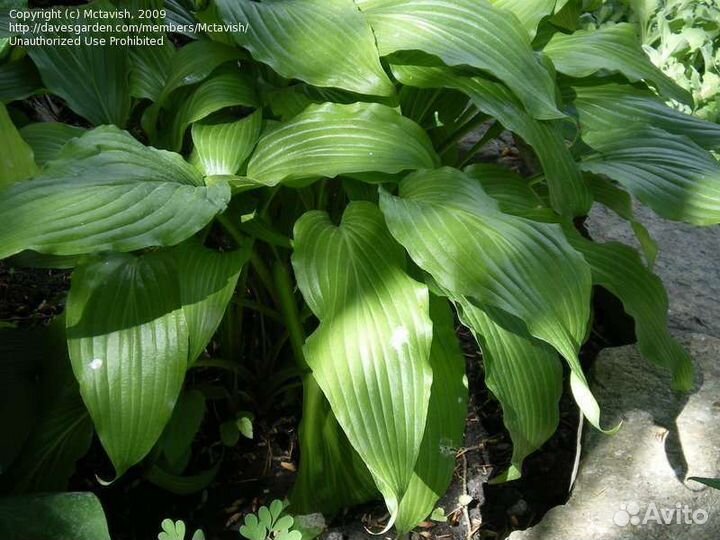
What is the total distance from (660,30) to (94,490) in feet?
8.42

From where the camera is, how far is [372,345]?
3.91ft

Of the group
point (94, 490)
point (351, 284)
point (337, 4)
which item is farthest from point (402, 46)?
point (94, 490)

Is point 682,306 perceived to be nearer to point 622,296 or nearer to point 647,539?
point 622,296

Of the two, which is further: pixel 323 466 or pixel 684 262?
pixel 684 262

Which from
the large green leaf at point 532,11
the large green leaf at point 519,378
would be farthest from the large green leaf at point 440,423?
the large green leaf at point 532,11

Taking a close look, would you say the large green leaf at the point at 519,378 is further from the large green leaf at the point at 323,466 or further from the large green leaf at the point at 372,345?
the large green leaf at the point at 323,466

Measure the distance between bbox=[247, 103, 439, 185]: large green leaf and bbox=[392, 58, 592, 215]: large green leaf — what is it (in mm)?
119

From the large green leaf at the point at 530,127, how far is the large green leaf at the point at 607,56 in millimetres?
214

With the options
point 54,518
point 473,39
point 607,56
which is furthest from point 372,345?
point 607,56

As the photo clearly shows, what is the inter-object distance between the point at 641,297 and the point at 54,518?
1109 millimetres

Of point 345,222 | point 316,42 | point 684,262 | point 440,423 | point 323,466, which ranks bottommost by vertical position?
point 323,466

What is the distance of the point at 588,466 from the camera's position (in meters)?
1.54

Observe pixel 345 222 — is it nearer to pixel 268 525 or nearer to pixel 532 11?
pixel 268 525

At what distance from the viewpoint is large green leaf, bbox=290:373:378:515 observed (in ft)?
4.93
